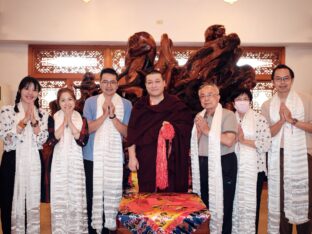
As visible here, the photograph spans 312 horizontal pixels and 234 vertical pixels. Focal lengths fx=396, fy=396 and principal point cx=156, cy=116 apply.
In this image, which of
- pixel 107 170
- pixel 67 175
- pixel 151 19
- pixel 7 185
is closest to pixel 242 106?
pixel 107 170

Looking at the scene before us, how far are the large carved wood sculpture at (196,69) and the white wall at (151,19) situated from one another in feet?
8.14

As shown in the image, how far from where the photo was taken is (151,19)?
21.1ft

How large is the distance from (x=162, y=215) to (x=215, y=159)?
63 cm

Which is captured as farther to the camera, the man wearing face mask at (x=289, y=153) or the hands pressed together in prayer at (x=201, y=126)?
the man wearing face mask at (x=289, y=153)

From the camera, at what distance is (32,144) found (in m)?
3.05

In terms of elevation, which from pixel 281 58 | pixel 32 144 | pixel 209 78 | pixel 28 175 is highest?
pixel 281 58

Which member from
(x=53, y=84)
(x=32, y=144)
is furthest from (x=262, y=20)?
(x=32, y=144)

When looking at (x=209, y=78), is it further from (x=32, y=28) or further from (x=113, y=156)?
(x=32, y=28)

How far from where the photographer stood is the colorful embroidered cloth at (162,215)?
254cm

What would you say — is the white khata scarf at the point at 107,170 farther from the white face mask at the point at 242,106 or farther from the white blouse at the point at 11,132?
the white face mask at the point at 242,106

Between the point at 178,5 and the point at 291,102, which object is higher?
the point at 178,5

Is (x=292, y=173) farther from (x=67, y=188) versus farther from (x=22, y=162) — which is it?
(x=22, y=162)

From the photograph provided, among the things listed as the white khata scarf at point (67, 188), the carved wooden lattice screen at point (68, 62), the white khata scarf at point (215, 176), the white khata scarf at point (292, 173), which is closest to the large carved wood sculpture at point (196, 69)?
the white khata scarf at point (292, 173)

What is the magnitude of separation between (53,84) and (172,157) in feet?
13.8
